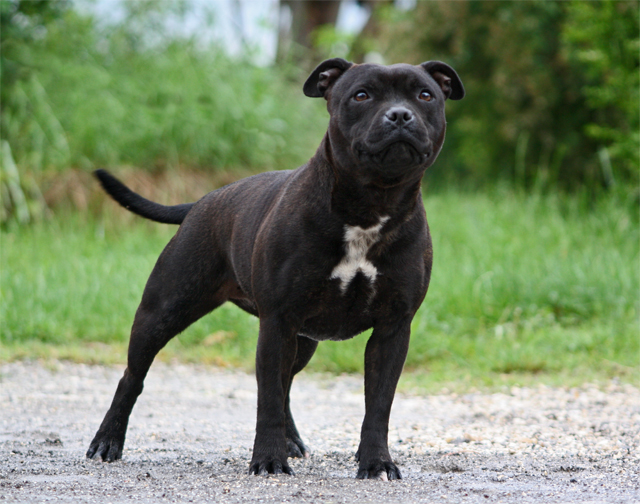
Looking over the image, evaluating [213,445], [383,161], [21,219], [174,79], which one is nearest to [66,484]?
[213,445]

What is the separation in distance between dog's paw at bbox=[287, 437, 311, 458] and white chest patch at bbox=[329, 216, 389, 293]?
101 centimetres

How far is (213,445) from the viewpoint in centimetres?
423

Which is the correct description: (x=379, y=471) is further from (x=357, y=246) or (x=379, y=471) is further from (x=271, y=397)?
(x=357, y=246)

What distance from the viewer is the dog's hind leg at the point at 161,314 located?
3889 millimetres

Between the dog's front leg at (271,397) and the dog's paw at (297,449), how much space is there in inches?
22.7

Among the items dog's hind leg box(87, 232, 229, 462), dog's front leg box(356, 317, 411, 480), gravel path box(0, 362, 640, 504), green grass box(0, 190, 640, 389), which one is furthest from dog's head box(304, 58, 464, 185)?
green grass box(0, 190, 640, 389)

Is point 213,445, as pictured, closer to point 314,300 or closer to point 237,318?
point 314,300

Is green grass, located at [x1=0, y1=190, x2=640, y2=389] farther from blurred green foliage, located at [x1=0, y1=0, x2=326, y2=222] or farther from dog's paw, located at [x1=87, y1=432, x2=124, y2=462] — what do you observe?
dog's paw, located at [x1=87, y1=432, x2=124, y2=462]

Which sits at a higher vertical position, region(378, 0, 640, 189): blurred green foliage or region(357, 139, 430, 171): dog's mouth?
region(378, 0, 640, 189): blurred green foliage

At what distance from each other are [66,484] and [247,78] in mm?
9704

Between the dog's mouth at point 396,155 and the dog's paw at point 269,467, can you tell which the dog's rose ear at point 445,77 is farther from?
the dog's paw at point 269,467

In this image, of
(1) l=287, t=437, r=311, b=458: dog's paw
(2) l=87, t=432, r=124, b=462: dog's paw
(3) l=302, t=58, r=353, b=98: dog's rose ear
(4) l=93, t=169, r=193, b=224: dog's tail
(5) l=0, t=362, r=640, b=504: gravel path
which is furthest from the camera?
(4) l=93, t=169, r=193, b=224: dog's tail

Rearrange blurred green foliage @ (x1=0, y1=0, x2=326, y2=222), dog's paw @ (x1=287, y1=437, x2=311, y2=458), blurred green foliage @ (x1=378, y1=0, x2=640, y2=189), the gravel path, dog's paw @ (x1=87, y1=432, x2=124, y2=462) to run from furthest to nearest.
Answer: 1. blurred green foliage @ (x1=0, y1=0, x2=326, y2=222)
2. blurred green foliage @ (x1=378, y1=0, x2=640, y2=189)
3. dog's paw @ (x1=287, y1=437, x2=311, y2=458)
4. dog's paw @ (x1=87, y1=432, x2=124, y2=462)
5. the gravel path

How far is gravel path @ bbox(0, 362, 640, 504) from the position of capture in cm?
309
